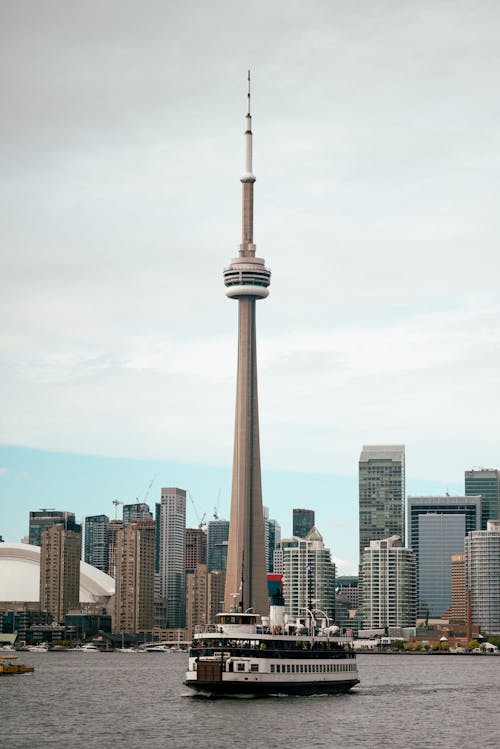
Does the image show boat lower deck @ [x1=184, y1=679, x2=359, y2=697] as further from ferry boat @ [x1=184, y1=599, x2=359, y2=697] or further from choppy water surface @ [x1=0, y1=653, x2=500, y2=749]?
choppy water surface @ [x1=0, y1=653, x2=500, y2=749]

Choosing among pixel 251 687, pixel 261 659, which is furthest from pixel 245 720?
pixel 261 659

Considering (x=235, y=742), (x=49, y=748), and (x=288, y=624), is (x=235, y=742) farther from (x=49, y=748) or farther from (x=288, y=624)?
(x=288, y=624)

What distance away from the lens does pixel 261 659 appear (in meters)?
141

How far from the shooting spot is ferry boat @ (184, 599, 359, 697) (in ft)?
458

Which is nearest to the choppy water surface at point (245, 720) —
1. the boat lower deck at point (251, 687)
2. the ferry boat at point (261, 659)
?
the boat lower deck at point (251, 687)

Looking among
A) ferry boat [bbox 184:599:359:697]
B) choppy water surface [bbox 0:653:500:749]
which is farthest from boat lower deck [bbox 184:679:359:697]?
choppy water surface [bbox 0:653:500:749]

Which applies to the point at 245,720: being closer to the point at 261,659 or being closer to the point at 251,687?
the point at 251,687

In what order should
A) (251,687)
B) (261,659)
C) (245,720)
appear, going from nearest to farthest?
(245,720), (251,687), (261,659)

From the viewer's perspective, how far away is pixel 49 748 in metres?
107

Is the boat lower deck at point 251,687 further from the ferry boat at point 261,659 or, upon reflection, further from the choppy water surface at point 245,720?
the choppy water surface at point 245,720

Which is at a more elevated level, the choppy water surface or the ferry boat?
the ferry boat

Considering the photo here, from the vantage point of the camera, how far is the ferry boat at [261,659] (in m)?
140

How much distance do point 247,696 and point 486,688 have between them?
6156 cm

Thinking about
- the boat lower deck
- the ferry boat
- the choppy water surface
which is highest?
the ferry boat
